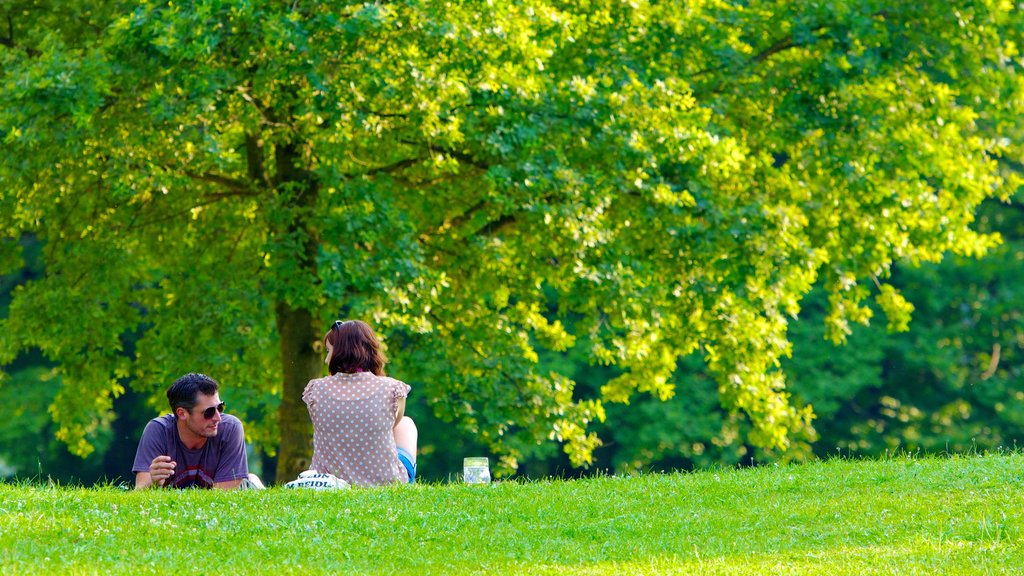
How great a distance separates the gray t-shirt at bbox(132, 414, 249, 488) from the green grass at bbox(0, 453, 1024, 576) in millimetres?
388

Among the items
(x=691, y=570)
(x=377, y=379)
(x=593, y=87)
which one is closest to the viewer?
(x=691, y=570)

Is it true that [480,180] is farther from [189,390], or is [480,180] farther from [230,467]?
[189,390]

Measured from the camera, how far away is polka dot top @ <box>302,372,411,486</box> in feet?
30.5

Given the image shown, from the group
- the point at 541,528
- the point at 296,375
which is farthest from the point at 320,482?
the point at 296,375

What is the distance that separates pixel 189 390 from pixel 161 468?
0.63m

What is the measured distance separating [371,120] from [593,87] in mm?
2585

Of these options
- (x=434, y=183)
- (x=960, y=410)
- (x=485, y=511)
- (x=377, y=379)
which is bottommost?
(x=960, y=410)

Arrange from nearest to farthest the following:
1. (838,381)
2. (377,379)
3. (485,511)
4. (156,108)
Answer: (485,511) < (377,379) < (156,108) < (838,381)

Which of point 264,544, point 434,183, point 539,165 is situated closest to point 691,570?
point 264,544

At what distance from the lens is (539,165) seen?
14.8 meters

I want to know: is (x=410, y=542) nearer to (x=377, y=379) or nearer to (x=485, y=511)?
(x=485, y=511)

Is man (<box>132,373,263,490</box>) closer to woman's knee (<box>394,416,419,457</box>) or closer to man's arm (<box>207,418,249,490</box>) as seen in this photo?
man's arm (<box>207,418,249,490</box>)

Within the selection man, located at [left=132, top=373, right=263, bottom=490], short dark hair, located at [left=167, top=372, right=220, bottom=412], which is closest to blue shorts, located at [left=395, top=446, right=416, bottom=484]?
man, located at [left=132, top=373, right=263, bottom=490]

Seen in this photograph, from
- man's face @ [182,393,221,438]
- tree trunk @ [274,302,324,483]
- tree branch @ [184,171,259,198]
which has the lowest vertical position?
tree trunk @ [274,302,324,483]
